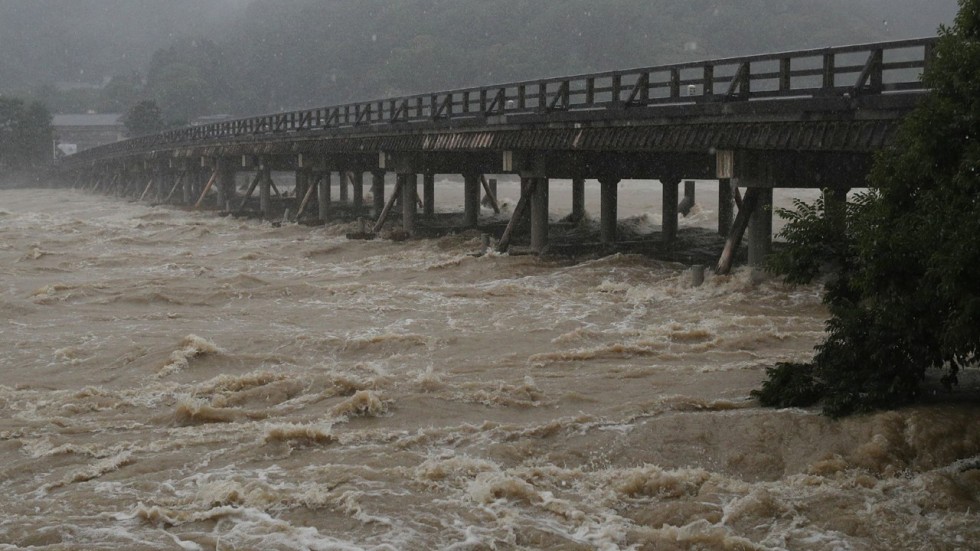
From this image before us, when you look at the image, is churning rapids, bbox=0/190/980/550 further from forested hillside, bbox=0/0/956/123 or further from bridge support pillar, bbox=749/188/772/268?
forested hillside, bbox=0/0/956/123

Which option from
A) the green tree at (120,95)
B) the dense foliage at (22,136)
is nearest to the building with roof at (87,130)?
the green tree at (120,95)

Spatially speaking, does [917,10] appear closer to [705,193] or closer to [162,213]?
[705,193]

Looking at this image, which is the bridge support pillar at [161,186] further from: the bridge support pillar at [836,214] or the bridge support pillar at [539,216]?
the bridge support pillar at [836,214]

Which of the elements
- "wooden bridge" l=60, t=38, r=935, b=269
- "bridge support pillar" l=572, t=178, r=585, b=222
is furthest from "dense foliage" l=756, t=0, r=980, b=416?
"bridge support pillar" l=572, t=178, r=585, b=222

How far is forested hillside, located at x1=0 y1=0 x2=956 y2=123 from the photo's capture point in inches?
4867

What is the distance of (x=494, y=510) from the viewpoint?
9.08 meters

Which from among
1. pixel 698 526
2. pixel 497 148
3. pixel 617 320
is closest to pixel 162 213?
pixel 497 148

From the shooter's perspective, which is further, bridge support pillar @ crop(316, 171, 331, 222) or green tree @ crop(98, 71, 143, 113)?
green tree @ crop(98, 71, 143, 113)

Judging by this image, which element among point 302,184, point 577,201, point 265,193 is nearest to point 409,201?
point 577,201

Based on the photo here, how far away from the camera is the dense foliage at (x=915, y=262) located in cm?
938

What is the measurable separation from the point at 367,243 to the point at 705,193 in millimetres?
39028

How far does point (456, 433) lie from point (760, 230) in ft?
33.9

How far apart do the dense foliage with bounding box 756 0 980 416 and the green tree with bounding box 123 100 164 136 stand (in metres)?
107

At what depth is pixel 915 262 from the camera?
10.2m
